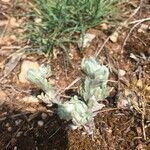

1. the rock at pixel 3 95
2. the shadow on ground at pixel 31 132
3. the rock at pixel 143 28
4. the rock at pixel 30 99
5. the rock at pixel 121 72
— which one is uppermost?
the rock at pixel 143 28

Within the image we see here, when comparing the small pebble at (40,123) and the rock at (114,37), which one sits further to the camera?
the rock at (114,37)

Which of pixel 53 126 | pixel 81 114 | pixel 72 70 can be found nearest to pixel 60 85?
pixel 72 70

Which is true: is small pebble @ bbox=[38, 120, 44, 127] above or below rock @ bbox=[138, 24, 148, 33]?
below

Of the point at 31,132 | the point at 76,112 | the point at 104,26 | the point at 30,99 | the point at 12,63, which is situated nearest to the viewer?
the point at 76,112

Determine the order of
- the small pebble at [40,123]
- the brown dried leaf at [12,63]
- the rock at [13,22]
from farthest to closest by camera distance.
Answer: the rock at [13,22], the brown dried leaf at [12,63], the small pebble at [40,123]

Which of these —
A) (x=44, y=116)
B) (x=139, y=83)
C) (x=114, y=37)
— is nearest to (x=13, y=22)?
(x=114, y=37)

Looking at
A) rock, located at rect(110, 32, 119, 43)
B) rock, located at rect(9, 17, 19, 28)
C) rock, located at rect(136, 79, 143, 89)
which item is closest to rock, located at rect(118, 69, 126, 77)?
rock, located at rect(136, 79, 143, 89)

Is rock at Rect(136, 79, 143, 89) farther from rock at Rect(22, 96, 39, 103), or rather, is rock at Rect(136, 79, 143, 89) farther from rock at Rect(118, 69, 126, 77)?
rock at Rect(22, 96, 39, 103)

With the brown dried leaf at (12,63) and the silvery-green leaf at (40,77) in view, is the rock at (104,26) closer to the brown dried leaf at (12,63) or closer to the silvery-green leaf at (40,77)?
the brown dried leaf at (12,63)

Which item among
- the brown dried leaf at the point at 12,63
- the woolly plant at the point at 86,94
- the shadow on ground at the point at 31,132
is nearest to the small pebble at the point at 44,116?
the shadow on ground at the point at 31,132

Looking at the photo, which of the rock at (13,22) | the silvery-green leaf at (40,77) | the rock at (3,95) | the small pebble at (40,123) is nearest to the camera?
the silvery-green leaf at (40,77)

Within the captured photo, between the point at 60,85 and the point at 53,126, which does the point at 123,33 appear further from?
the point at 53,126

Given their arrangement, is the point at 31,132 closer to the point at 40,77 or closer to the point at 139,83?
the point at 40,77
